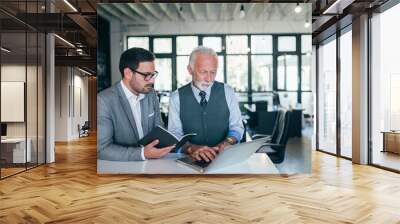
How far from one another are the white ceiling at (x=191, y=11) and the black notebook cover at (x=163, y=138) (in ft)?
6.13

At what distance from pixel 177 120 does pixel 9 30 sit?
10.9 ft

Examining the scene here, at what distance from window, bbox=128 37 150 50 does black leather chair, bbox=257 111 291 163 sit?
2.57 meters

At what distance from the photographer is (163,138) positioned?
254 inches

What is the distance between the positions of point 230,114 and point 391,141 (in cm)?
324

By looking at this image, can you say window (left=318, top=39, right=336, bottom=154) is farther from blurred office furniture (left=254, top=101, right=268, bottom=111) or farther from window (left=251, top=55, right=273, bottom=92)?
blurred office furniture (left=254, top=101, right=268, bottom=111)

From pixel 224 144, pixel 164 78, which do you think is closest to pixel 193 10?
pixel 164 78

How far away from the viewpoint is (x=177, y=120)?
6.48 meters

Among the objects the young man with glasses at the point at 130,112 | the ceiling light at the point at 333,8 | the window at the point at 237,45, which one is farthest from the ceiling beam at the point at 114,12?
the ceiling light at the point at 333,8

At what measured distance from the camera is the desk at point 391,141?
7155 mm

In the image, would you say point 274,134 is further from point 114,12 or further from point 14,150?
point 14,150

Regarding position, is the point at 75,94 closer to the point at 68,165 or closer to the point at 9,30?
the point at 68,165

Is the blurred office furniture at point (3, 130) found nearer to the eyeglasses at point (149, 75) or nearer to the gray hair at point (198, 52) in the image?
the eyeglasses at point (149, 75)

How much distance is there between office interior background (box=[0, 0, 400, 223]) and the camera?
258 inches

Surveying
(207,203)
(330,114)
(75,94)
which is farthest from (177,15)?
(75,94)
